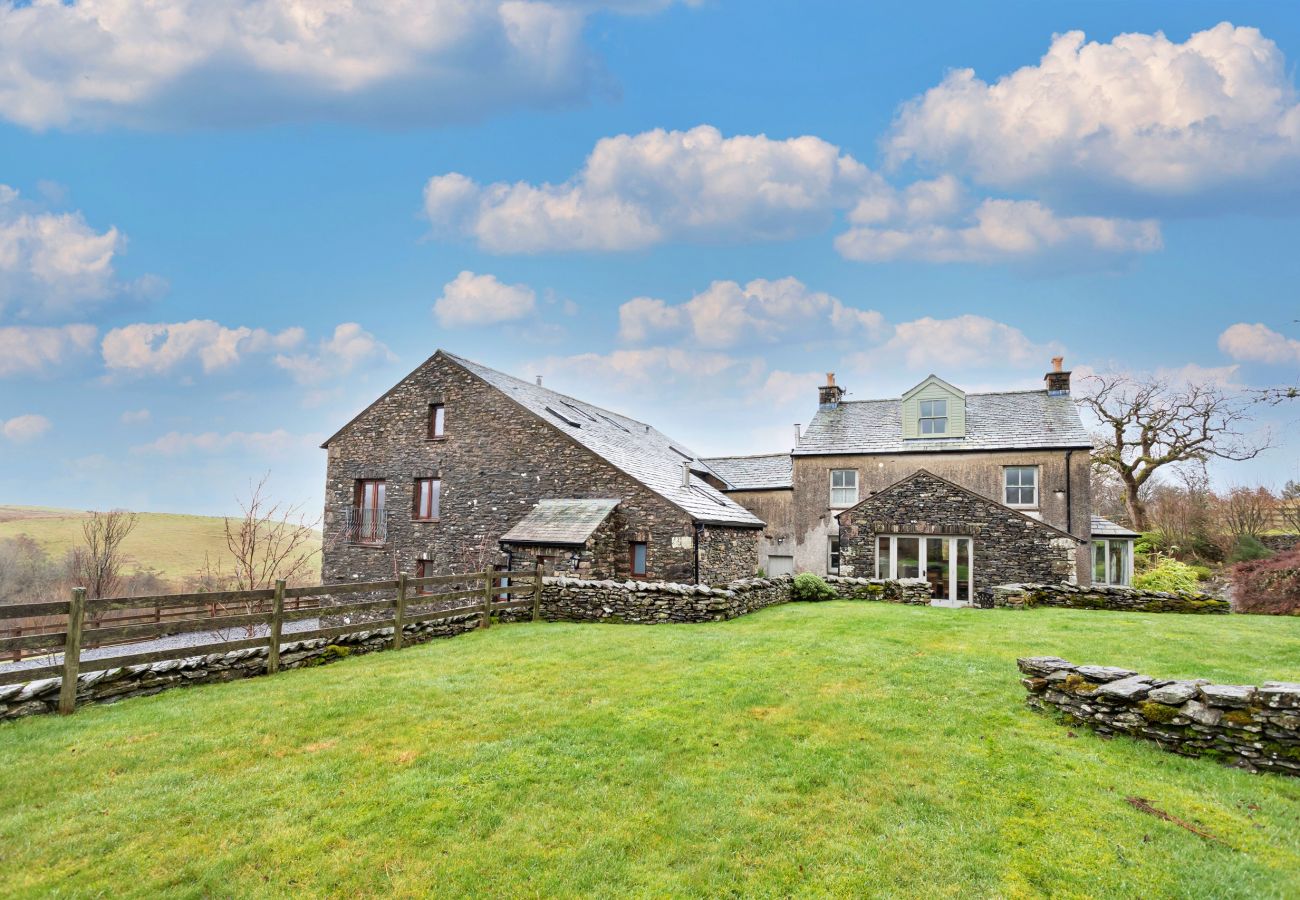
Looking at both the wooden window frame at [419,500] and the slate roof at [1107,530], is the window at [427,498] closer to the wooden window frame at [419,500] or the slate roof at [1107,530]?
the wooden window frame at [419,500]

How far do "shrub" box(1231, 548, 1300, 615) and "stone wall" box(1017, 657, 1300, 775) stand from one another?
48.4 feet

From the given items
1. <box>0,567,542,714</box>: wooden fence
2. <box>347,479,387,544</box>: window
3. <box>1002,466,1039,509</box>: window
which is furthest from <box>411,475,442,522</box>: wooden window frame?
<box>1002,466,1039,509</box>: window

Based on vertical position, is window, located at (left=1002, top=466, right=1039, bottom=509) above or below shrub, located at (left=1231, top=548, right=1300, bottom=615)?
above

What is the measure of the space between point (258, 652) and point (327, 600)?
1626cm

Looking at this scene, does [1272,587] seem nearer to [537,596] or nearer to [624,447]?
[624,447]

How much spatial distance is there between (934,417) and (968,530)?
6.56 m

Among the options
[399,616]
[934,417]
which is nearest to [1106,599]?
[934,417]

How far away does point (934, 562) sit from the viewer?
19.6 metres

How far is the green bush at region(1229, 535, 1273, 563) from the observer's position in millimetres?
23372

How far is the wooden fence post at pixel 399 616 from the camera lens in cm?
1154

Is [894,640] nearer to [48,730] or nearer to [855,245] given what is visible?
A: [48,730]

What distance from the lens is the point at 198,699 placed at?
7.89 m

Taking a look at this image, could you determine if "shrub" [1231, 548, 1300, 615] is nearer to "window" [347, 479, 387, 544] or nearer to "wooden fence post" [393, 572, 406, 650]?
"wooden fence post" [393, 572, 406, 650]

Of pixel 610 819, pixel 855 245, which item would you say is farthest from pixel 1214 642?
pixel 855 245
